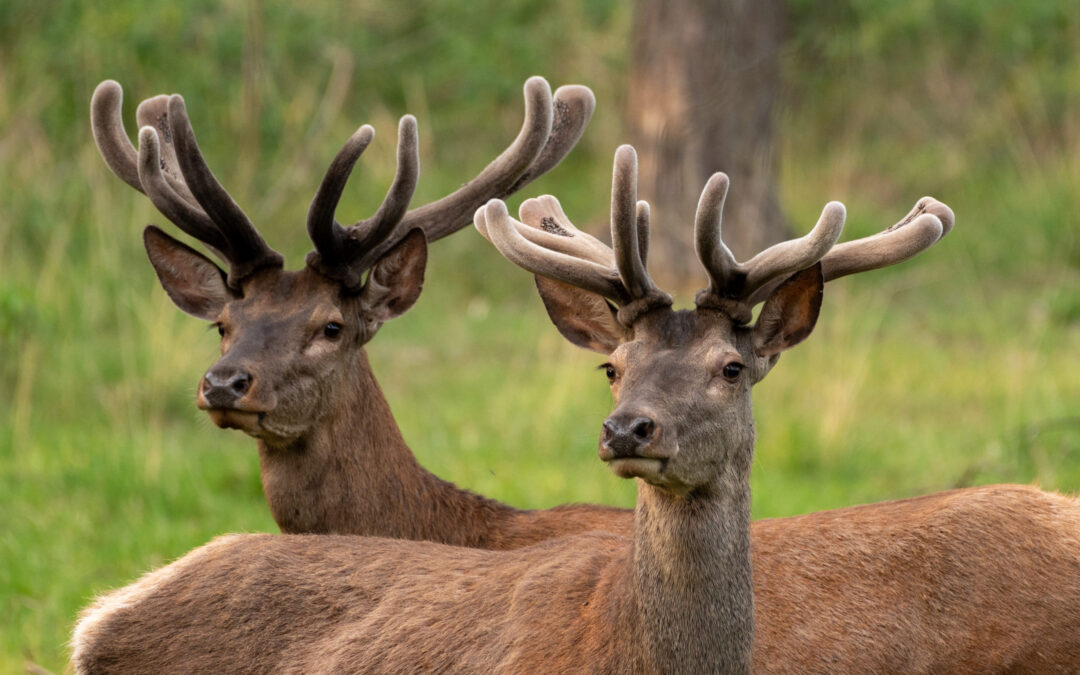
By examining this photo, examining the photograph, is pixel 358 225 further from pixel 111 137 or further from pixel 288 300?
pixel 111 137

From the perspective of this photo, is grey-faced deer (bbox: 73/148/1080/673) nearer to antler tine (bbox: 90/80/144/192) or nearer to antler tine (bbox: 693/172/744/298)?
antler tine (bbox: 693/172/744/298)

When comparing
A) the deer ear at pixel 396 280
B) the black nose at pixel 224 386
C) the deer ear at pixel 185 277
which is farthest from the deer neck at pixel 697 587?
the deer ear at pixel 185 277

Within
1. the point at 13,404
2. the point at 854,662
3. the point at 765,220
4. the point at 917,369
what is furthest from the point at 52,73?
the point at 854,662

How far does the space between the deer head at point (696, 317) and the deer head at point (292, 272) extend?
1.11 meters

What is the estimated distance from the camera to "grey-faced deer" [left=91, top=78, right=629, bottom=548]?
577cm

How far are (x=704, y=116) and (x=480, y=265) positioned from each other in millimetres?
2198

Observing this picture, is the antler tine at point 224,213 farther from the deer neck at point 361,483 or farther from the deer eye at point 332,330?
the deer neck at point 361,483

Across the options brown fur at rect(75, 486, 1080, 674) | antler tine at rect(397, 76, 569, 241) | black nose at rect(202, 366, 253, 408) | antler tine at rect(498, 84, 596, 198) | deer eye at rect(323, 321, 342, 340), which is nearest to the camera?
brown fur at rect(75, 486, 1080, 674)

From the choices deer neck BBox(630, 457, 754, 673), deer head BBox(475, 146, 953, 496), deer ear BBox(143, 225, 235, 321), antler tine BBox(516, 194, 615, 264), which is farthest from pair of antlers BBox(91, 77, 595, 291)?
deer neck BBox(630, 457, 754, 673)

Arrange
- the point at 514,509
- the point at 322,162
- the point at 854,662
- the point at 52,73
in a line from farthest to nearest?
1. the point at 322,162
2. the point at 52,73
3. the point at 514,509
4. the point at 854,662

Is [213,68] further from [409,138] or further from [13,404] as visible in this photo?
[409,138]

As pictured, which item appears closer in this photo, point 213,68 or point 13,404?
point 13,404

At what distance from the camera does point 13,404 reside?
31.9 feet

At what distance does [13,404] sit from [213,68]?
4.11 m
